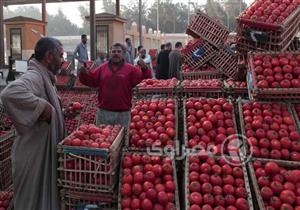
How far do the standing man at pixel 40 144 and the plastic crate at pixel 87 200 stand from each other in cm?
10

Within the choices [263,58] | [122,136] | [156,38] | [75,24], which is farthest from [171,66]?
[75,24]

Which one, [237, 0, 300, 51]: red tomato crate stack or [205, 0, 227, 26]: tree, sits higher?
[205, 0, 227, 26]: tree

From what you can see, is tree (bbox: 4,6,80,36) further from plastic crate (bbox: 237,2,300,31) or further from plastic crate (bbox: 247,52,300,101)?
plastic crate (bbox: 247,52,300,101)

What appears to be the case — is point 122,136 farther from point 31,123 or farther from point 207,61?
point 207,61

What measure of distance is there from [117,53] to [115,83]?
17.3 inches

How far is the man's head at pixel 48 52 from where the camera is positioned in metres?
3.54

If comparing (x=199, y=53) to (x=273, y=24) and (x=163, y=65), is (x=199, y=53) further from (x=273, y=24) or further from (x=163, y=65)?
(x=273, y=24)

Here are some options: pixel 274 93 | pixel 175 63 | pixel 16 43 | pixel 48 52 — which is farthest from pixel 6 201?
pixel 16 43

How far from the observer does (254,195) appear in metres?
3.63

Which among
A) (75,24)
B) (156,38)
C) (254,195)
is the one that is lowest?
(254,195)

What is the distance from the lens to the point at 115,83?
5742 millimetres

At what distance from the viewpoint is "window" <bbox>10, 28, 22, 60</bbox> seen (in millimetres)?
16658

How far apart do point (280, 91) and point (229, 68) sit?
13.8 ft

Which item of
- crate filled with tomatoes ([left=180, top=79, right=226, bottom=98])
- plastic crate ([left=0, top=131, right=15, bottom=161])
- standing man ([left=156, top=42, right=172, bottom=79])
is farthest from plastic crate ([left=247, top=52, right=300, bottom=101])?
standing man ([left=156, top=42, right=172, bottom=79])
